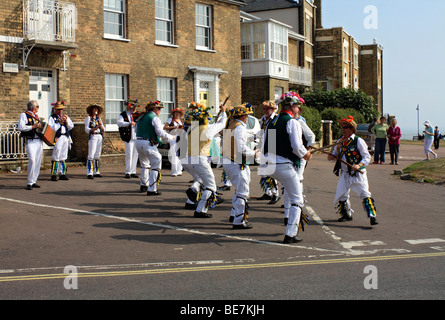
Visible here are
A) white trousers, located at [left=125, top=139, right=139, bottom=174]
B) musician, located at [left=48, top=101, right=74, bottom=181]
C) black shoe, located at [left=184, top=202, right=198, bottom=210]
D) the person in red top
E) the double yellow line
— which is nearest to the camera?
the double yellow line

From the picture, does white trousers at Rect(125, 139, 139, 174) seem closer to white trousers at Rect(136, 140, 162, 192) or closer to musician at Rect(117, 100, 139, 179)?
musician at Rect(117, 100, 139, 179)

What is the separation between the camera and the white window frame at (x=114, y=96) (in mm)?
22156

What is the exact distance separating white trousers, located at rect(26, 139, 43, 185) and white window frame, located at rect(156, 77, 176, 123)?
36.0 feet

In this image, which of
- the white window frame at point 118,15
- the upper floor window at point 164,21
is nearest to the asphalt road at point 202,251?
the white window frame at point 118,15

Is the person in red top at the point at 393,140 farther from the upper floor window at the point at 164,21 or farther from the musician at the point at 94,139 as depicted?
the musician at the point at 94,139

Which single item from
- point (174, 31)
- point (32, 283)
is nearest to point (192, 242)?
point (32, 283)

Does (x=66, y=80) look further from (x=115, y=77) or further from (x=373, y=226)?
(x=373, y=226)

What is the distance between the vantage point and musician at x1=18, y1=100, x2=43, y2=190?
522 inches

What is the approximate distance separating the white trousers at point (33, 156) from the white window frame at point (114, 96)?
8422mm

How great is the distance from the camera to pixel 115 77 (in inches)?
890

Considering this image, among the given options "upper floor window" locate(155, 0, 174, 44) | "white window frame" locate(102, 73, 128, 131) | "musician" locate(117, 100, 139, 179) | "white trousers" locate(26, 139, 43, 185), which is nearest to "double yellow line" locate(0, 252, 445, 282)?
"white trousers" locate(26, 139, 43, 185)

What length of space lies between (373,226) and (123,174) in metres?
9.19

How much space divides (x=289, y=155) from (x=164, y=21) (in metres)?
17.3

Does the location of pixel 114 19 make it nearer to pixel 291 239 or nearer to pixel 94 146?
pixel 94 146
